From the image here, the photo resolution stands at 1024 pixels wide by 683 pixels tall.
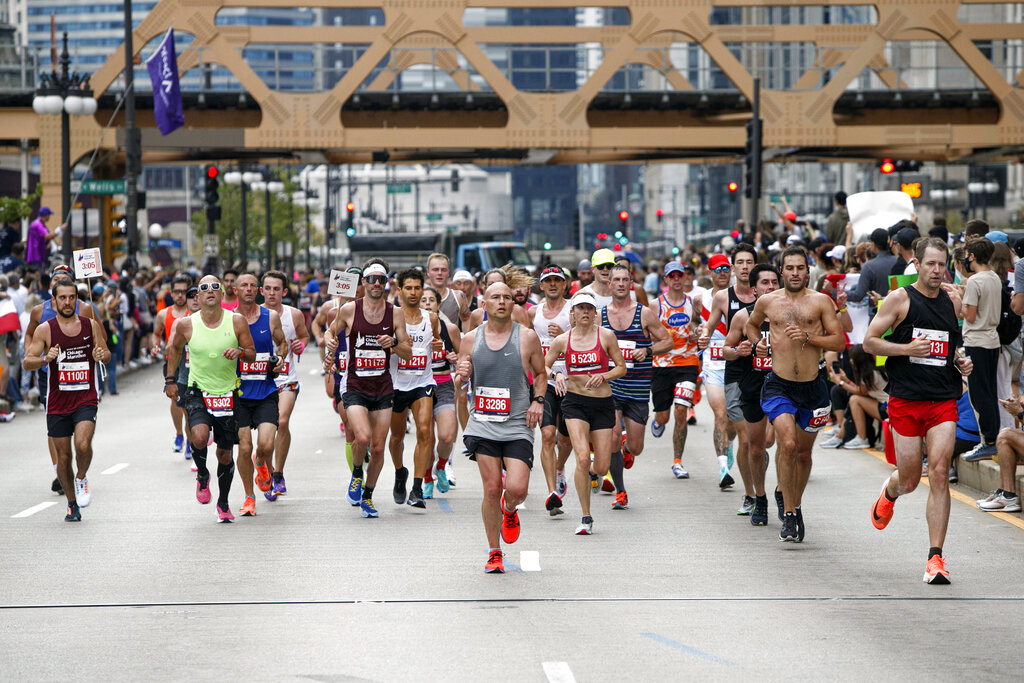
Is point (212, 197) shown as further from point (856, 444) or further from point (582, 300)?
point (582, 300)

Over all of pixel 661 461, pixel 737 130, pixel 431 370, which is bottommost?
pixel 661 461

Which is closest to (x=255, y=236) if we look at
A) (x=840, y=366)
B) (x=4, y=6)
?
(x=840, y=366)

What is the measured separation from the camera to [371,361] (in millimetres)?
12266

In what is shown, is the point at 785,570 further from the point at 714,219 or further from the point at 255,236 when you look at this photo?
the point at 714,219

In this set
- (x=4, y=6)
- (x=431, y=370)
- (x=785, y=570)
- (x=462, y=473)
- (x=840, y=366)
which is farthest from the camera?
(x=4, y=6)

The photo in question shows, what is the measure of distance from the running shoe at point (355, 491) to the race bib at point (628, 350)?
2389 millimetres

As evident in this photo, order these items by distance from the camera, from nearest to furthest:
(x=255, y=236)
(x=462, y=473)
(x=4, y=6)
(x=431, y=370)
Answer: (x=431, y=370) → (x=462, y=473) → (x=255, y=236) → (x=4, y=6)

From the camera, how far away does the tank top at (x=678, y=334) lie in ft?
48.7

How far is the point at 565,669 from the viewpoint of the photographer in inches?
280

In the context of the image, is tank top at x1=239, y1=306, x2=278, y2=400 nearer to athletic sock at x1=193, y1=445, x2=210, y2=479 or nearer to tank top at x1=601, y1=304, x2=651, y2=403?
athletic sock at x1=193, y1=445, x2=210, y2=479

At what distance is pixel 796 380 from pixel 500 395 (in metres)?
2.28

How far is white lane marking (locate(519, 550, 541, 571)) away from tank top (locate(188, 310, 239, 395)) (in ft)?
10.1

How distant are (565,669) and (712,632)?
114 cm

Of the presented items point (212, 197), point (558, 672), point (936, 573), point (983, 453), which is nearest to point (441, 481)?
point (983, 453)
